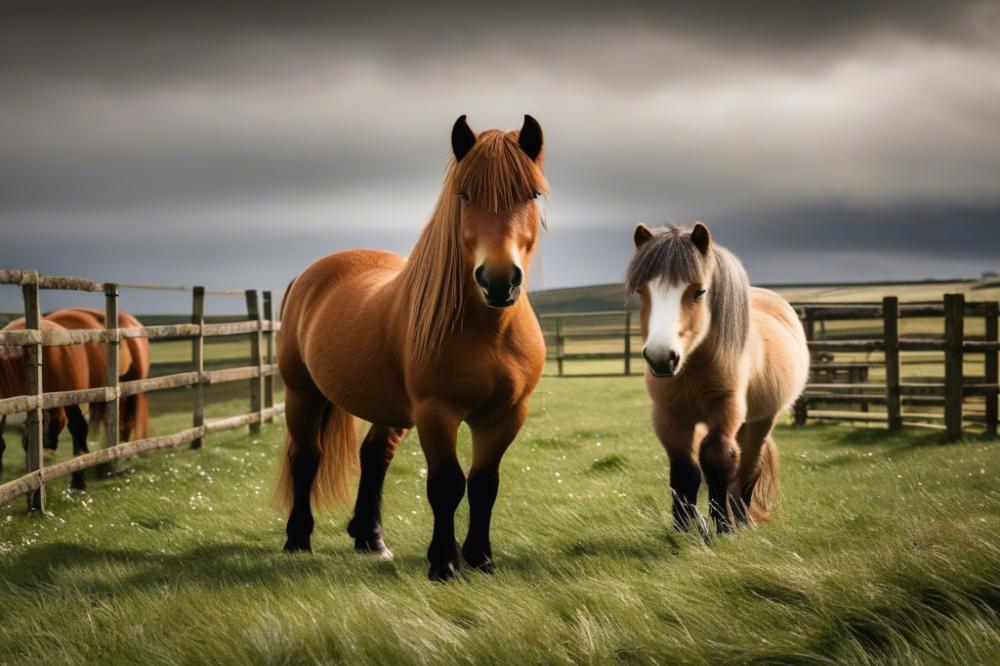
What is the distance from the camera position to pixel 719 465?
4621 millimetres

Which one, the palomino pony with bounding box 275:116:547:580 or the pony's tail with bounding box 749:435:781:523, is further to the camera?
the pony's tail with bounding box 749:435:781:523

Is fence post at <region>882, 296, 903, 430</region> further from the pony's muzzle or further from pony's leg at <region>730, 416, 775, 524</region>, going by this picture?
the pony's muzzle

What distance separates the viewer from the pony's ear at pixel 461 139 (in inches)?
150

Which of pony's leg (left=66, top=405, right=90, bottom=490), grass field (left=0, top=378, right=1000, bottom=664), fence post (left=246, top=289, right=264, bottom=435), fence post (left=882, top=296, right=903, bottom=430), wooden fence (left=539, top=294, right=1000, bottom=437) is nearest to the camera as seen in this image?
grass field (left=0, top=378, right=1000, bottom=664)

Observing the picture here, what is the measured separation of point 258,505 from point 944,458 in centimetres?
696

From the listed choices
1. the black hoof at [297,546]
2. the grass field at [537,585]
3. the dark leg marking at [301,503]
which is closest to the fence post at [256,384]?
the grass field at [537,585]

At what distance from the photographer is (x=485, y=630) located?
119 inches

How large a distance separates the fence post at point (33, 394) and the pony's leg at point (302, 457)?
2.85 meters

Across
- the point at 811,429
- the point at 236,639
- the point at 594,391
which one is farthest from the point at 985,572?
the point at 594,391

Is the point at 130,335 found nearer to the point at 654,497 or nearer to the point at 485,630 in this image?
the point at 654,497

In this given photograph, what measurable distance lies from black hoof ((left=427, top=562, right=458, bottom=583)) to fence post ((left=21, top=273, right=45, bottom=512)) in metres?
4.47

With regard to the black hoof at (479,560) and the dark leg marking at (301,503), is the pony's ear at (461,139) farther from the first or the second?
the dark leg marking at (301,503)

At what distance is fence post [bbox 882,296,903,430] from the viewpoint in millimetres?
11477

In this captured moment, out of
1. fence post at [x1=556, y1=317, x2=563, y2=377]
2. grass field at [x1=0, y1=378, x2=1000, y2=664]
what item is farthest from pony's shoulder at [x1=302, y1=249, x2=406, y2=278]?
fence post at [x1=556, y1=317, x2=563, y2=377]
